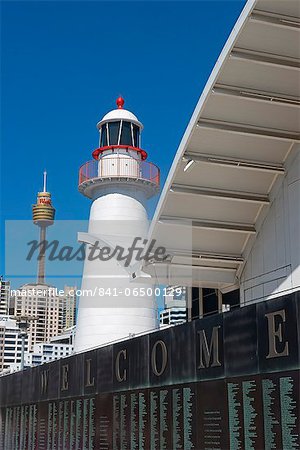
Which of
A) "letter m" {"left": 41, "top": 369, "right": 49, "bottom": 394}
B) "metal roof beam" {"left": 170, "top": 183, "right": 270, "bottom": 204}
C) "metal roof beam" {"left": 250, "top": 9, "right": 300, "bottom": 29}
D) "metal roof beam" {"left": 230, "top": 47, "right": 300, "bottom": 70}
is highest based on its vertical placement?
"metal roof beam" {"left": 250, "top": 9, "right": 300, "bottom": 29}

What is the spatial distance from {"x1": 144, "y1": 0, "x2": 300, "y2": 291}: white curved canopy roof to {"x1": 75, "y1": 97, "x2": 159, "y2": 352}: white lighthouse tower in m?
5.37

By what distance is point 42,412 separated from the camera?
2105 cm

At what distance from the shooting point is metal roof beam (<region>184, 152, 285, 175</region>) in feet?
52.6

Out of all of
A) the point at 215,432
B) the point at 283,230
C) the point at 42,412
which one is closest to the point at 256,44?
the point at 283,230

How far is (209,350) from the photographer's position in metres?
12.8

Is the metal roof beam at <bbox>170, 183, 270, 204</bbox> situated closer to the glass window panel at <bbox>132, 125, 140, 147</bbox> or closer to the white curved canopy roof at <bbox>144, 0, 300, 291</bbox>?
the white curved canopy roof at <bbox>144, 0, 300, 291</bbox>

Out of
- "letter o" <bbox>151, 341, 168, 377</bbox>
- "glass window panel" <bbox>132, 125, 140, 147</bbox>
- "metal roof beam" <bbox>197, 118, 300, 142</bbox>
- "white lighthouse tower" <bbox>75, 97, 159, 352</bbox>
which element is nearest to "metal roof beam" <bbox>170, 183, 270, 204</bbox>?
"metal roof beam" <bbox>197, 118, 300, 142</bbox>

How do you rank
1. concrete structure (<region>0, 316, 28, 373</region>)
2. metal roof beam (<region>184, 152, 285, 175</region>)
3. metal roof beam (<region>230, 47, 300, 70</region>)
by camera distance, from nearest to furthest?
metal roof beam (<region>230, 47, 300, 70</region>) → metal roof beam (<region>184, 152, 285, 175</region>) → concrete structure (<region>0, 316, 28, 373</region>)

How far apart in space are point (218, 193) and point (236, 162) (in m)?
1.14

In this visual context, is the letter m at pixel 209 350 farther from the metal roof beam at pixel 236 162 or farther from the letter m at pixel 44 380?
the letter m at pixel 44 380

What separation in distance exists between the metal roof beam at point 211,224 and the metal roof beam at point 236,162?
1986 millimetres

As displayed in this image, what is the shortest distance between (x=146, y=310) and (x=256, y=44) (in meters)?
13.7

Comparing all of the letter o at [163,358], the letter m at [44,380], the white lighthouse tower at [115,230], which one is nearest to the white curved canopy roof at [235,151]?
the letter o at [163,358]

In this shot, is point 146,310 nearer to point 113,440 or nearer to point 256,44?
point 113,440
